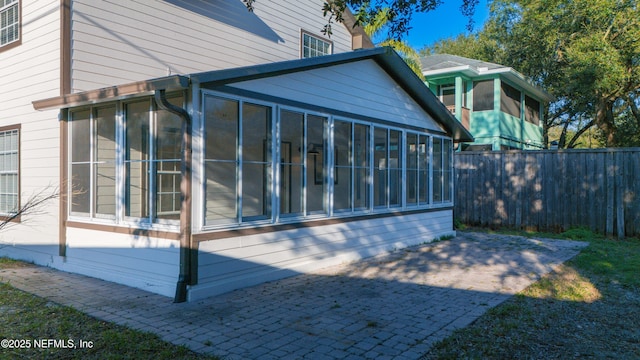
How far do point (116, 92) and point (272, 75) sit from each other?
6.85ft

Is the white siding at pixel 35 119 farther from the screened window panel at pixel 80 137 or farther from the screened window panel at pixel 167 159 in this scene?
the screened window panel at pixel 167 159

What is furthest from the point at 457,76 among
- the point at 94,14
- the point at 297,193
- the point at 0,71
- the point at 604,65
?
the point at 0,71

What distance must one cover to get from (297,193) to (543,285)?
3.76m

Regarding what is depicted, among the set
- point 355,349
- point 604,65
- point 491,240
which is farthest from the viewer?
point 604,65

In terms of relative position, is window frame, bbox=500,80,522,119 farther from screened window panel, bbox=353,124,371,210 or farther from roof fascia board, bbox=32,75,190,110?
roof fascia board, bbox=32,75,190,110

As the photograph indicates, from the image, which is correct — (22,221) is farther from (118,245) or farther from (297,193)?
(297,193)

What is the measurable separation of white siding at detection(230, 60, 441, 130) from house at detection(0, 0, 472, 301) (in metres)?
0.03

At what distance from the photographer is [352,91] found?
8195 mm

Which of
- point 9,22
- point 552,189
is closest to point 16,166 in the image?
point 9,22

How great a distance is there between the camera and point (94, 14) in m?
7.33

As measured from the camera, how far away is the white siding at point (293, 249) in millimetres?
5652

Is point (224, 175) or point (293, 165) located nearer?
point (224, 175)

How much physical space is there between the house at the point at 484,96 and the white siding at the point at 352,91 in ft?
23.0

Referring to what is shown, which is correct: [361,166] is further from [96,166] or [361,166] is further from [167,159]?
[96,166]
